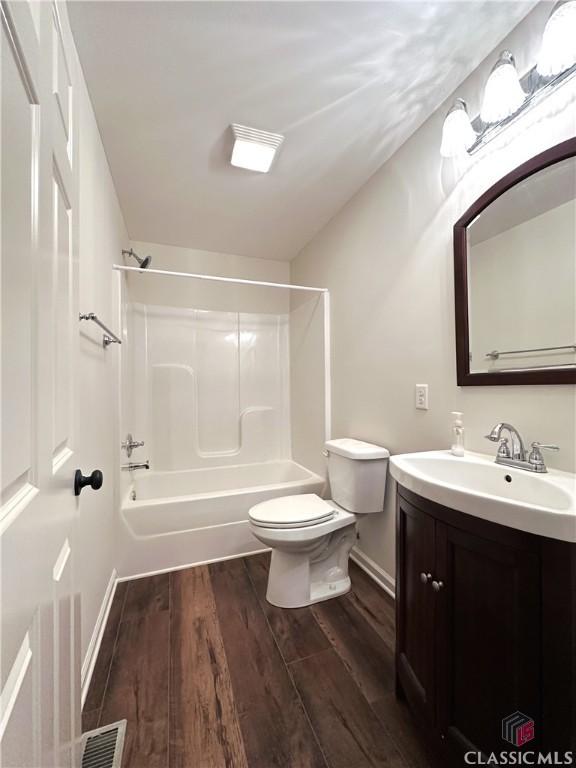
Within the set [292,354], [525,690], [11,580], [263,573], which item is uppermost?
[292,354]

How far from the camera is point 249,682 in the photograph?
3.88 ft

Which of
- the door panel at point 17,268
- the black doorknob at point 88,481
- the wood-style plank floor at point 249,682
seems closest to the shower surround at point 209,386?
the wood-style plank floor at point 249,682

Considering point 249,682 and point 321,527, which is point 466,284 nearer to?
point 321,527

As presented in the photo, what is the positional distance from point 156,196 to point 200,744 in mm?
2617

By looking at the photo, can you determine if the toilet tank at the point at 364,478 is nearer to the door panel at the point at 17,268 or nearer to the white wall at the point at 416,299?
the white wall at the point at 416,299

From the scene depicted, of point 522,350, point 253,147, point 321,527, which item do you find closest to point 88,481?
point 321,527

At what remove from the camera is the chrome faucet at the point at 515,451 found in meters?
0.96

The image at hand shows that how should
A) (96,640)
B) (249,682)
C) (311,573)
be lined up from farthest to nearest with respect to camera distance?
1. (311,573)
2. (96,640)
3. (249,682)

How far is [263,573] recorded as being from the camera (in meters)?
1.89

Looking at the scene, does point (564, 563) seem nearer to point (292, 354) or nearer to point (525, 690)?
point (525, 690)

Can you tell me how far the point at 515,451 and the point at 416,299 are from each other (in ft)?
2.68

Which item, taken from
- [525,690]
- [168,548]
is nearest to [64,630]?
[525,690]

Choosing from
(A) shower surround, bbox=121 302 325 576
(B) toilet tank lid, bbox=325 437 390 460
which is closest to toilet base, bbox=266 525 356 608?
(B) toilet tank lid, bbox=325 437 390 460

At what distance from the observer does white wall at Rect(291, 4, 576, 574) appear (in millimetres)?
1024
